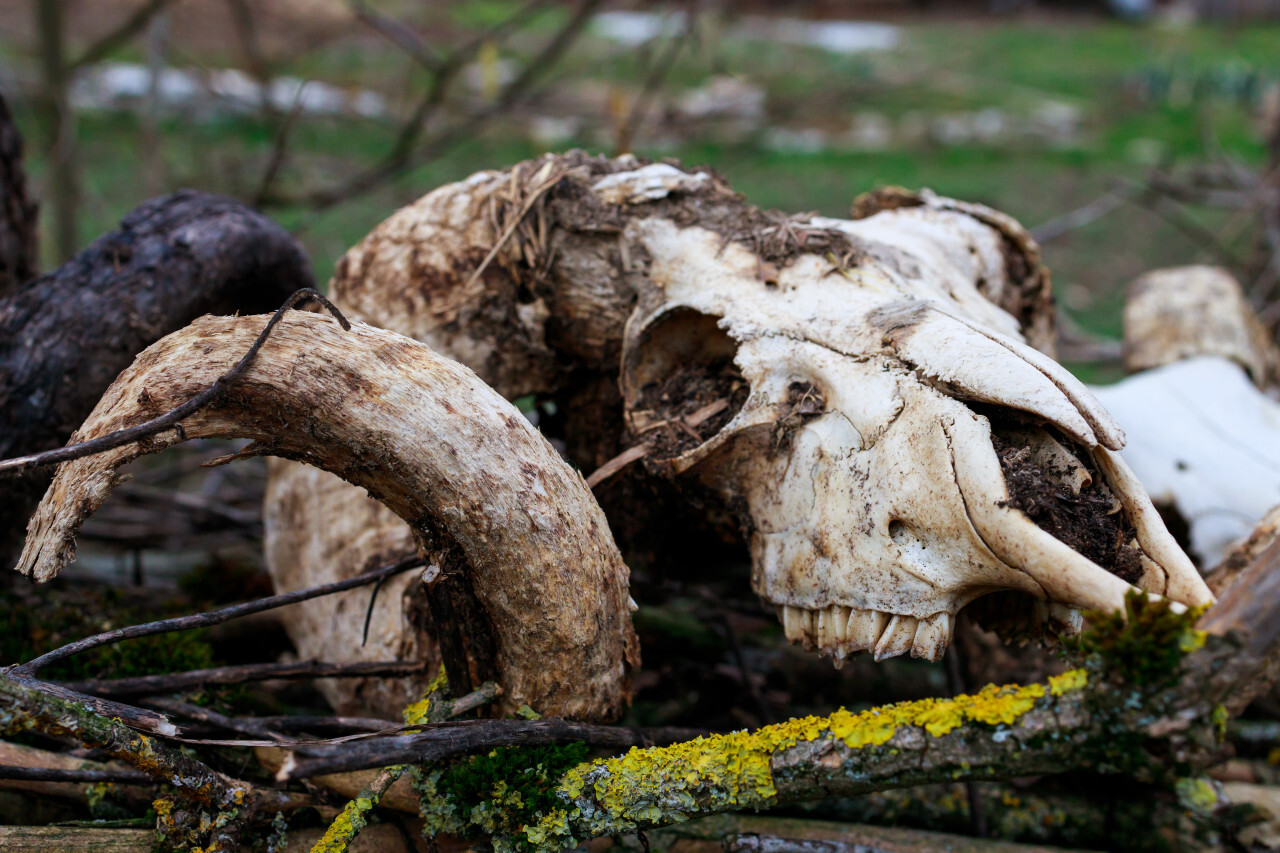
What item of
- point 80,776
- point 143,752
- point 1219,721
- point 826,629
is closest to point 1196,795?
point 1219,721

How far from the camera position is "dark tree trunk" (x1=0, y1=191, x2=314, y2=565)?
7.32 feet

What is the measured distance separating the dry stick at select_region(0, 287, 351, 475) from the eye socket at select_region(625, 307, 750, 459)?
879mm

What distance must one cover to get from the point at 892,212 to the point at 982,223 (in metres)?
0.27

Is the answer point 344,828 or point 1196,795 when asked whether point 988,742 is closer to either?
point 1196,795

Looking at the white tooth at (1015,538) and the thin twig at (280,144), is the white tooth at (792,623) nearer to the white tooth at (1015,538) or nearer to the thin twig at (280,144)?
the white tooth at (1015,538)

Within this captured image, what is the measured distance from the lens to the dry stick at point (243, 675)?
1959mm

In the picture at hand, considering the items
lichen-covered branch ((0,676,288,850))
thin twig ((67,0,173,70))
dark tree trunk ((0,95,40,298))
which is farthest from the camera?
thin twig ((67,0,173,70))

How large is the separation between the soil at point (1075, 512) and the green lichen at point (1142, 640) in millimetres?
245

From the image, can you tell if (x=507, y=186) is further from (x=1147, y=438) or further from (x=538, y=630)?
(x=1147, y=438)

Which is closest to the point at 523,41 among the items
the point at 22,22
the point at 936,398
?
the point at 22,22

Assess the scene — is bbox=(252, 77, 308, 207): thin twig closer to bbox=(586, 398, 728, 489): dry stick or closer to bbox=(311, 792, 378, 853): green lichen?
bbox=(586, 398, 728, 489): dry stick

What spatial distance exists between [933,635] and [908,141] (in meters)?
10.4

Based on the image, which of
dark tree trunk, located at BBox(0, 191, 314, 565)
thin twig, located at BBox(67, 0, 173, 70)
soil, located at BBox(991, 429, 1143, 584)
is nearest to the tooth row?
soil, located at BBox(991, 429, 1143, 584)

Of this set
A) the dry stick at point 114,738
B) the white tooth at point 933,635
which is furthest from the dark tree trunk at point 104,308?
the white tooth at point 933,635
